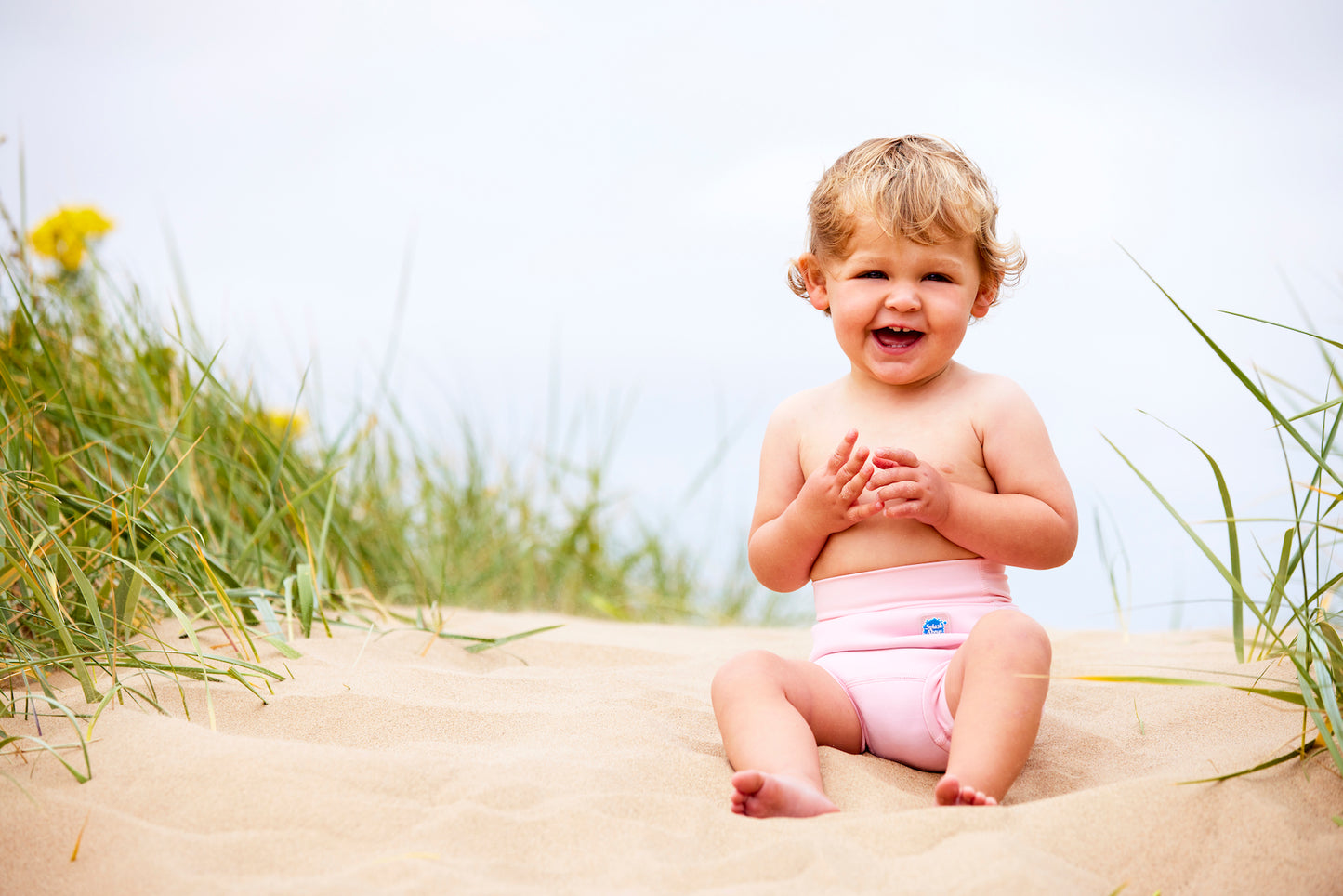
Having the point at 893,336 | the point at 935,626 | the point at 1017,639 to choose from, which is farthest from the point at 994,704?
the point at 893,336

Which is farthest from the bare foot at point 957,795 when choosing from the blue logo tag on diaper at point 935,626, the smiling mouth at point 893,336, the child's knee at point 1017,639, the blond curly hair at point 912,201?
the blond curly hair at point 912,201

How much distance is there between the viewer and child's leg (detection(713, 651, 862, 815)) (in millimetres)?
1468

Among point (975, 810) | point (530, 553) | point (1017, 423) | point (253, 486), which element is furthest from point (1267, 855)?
point (530, 553)

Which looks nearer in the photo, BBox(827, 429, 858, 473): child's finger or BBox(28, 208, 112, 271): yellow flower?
BBox(827, 429, 858, 473): child's finger

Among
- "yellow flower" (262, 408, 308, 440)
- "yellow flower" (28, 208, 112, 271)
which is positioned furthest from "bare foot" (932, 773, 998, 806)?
"yellow flower" (28, 208, 112, 271)

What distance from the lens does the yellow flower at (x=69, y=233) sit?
4.15 m

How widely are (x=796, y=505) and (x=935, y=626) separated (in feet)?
1.13

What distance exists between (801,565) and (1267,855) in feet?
3.08

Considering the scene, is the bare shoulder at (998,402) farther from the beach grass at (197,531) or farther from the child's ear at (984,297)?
the beach grass at (197,531)

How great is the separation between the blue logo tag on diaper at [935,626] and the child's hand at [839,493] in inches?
8.9

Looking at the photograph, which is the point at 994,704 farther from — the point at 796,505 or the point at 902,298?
the point at 902,298

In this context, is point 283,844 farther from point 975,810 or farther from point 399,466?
point 399,466

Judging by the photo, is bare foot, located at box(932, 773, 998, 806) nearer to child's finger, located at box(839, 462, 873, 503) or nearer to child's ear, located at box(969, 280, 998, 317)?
child's finger, located at box(839, 462, 873, 503)

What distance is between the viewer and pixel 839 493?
6.23 ft
